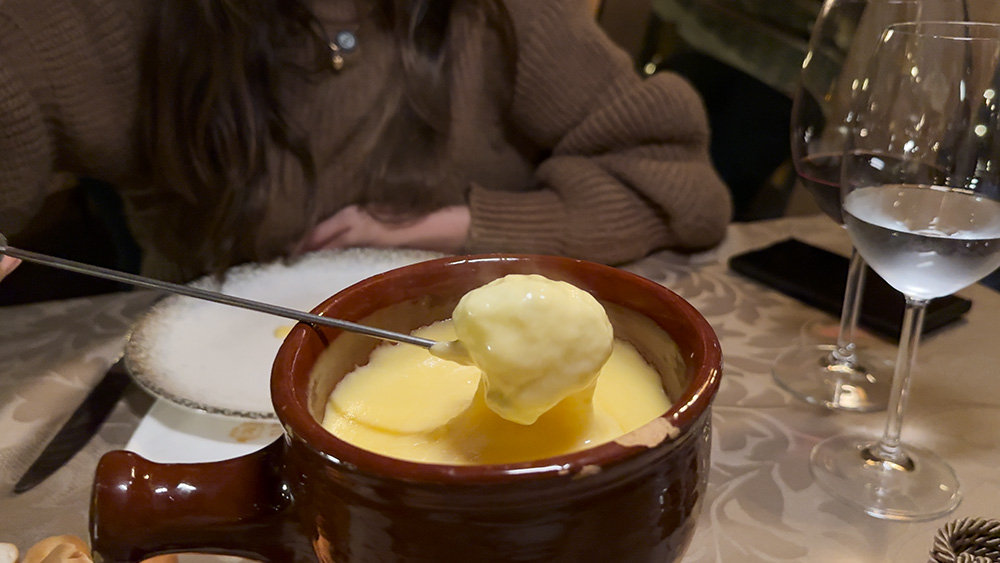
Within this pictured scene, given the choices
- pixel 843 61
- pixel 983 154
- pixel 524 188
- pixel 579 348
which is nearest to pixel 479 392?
pixel 579 348

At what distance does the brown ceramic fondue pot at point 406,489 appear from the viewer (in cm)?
26

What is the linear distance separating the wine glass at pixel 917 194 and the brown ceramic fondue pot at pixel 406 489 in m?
0.27

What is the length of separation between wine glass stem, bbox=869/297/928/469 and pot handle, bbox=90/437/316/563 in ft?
1.54

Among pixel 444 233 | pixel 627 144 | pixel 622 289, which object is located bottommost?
pixel 444 233

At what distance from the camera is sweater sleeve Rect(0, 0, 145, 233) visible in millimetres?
891

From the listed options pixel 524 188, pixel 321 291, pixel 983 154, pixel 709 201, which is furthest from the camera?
pixel 524 188

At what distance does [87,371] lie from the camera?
2.20 feet

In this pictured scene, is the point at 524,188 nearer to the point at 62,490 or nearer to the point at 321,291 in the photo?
the point at 321,291

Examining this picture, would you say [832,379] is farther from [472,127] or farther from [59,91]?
[59,91]

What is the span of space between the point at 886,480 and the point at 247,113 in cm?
87

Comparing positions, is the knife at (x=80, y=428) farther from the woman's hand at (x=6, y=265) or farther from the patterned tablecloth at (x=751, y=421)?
the woman's hand at (x=6, y=265)

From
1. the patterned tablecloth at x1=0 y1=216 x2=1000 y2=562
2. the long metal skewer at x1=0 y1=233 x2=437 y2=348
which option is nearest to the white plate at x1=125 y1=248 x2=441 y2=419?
the patterned tablecloth at x1=0 y1=216 x2=1000 y2=562

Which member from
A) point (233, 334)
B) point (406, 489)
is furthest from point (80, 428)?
point (406, 489)

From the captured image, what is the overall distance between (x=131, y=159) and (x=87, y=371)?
1.69 ft
